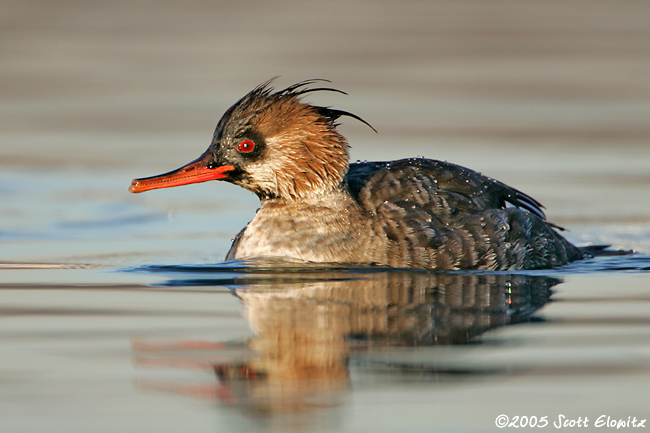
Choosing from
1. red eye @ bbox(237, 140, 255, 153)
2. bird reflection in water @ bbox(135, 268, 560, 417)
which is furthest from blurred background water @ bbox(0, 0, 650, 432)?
red eye @ bbox(237, 140, 255, 153)

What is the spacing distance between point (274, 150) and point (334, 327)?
10.2 ft

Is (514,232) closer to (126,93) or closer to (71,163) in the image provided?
(71,163)

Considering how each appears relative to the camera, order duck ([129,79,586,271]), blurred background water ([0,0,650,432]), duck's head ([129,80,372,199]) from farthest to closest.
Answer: duck's head ([129,80,372,199])
duck ([129,79,586,271])
blurred background water ([0,0,650,432])

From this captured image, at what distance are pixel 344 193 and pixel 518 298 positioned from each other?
225cm

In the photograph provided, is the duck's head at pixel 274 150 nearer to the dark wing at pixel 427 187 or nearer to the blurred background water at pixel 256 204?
the dark wing at pixel 427 187

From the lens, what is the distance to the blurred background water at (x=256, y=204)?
5.70m

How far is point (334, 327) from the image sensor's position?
22.8 feet

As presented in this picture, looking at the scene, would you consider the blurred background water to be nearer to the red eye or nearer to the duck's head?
the duck's head

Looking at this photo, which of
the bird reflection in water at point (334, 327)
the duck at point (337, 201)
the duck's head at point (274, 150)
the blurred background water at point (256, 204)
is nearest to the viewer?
the blurred background water at point (256, 204)

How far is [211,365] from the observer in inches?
241

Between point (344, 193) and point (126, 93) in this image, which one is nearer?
point (344, 193)

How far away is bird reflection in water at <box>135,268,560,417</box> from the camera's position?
5820 millimetres

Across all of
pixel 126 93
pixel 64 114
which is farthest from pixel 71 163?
pixel 126 93

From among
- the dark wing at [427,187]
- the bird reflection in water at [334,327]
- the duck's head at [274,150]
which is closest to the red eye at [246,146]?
the duck's head at [274,150]
